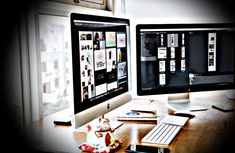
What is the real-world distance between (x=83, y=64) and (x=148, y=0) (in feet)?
3.43

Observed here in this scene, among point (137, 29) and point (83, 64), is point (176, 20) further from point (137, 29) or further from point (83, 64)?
point (83, 64)

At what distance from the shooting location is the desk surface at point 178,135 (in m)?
1.19

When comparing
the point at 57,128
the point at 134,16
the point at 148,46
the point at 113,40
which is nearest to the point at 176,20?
the point at 134,16

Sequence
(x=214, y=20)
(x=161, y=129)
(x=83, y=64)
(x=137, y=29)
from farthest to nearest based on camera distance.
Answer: (x=214, y=20) → (x=137, y=29) → (x=161, y=129) → (x=83, y=64)

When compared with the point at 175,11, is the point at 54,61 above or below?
below

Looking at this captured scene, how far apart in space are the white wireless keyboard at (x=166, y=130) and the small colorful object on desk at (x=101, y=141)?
145 millimetres

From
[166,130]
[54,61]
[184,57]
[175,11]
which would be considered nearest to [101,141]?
[166,130]

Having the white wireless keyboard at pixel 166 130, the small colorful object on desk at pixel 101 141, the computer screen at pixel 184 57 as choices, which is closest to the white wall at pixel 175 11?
the computer screen at pixel 184 57

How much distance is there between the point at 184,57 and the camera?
1.70 metres

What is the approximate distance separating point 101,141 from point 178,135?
13.8 inches

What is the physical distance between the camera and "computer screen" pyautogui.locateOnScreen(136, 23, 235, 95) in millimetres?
1641

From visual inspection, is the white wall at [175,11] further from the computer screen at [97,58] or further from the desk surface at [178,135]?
the desk surface at [178,135]

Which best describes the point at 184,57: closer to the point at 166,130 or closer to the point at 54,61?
the point at 166,130

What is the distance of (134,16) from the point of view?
6.93 ft
